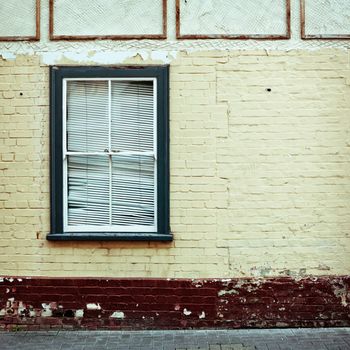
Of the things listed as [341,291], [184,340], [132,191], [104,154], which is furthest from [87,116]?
→ [341,291]

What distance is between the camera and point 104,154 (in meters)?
6.32

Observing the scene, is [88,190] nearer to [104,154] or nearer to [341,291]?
[104,154]

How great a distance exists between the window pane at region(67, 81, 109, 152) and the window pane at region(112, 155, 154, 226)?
334 mm

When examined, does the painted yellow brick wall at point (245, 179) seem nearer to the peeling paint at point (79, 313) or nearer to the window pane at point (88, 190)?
the window pane at point (88, 190)

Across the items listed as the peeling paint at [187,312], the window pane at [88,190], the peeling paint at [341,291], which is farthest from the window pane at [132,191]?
the peeling paint at [341,291]

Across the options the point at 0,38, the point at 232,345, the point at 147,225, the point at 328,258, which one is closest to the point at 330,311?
the point at 328,258

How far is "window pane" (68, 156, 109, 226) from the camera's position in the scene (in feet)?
20.9

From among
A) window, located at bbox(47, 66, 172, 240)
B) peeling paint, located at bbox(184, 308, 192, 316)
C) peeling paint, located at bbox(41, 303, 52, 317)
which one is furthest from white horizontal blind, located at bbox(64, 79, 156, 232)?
peeling paint, located at bbox(184, 308, 192, 316)

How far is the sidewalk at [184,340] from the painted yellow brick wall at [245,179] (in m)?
0.69

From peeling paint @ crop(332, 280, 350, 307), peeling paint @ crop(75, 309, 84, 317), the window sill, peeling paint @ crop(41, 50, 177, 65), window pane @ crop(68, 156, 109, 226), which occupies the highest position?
peeling paint @ crop(41, 50, 177, 65)

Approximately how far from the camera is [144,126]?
6.32m

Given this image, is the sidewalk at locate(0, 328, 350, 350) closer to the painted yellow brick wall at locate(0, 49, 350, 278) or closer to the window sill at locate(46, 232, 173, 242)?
the painted yellow brick wall at locate(0, 49, 350, 278)

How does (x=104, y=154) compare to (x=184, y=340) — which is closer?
(x=184, y=340)

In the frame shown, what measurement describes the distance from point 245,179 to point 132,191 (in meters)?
1.40
